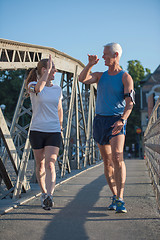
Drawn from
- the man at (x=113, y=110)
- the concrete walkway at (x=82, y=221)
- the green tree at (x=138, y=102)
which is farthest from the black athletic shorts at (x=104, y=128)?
the green tree at (x=138, y=102)

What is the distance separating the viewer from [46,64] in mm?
5141

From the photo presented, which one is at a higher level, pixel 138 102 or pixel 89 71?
pixel 89 71

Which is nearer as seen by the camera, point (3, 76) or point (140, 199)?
point (140, 199)

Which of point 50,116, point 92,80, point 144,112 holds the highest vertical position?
point 92,80

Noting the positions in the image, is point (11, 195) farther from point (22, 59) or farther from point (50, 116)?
point (22, 59)

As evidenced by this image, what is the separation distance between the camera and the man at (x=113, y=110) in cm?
452

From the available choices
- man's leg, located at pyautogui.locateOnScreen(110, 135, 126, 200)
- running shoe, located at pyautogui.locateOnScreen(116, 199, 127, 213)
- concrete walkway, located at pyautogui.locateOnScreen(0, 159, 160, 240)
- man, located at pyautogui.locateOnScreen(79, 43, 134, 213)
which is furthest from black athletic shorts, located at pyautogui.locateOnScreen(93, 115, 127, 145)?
concrete walkway, located at pyautogui.locateOnScreen(0, 159, 160, 240)

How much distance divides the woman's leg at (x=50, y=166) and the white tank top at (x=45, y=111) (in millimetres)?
254

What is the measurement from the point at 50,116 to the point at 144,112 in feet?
181

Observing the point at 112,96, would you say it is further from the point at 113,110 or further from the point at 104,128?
the point at 104,128

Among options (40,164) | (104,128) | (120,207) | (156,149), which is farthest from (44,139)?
(156,149)

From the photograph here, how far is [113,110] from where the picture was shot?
4.69 meters

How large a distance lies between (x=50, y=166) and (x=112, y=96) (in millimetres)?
1142

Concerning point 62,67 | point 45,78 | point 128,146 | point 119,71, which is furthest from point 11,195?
point 128,146
